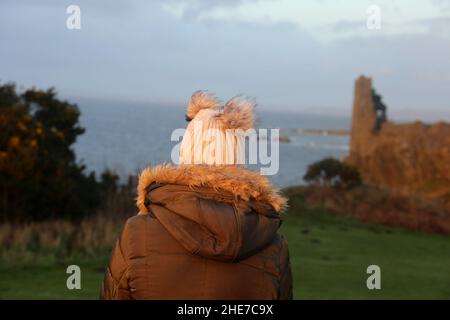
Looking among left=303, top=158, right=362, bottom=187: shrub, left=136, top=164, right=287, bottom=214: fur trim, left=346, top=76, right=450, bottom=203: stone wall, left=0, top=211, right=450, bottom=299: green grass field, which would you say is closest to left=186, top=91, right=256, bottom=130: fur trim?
left=136, top=164, right=287, bottom=214: fur trim

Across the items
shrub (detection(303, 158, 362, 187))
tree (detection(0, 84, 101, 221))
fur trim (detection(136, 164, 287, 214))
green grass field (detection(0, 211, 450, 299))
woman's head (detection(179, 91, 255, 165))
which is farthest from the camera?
shrub (detection(303, 158, 362, 187))

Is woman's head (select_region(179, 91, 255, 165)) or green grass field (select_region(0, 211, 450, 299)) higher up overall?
woman's head (select_region(179, 91, 255, 165))

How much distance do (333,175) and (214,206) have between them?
60.5 feet

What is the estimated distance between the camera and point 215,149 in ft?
11.5

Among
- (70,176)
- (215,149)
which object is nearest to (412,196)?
(70,176)

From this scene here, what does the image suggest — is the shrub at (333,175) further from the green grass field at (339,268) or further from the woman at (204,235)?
the woman at (204,235)

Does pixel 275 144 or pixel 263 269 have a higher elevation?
pixel 275 144

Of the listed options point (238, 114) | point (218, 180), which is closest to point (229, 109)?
point (238, 114)

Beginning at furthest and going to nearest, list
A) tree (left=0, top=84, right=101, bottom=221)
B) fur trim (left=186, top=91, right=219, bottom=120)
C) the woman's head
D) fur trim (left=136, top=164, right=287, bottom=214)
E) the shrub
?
the shrub → tree (left=0, top=84, right=101, bottom=221) → fur trim (left=186, top=91, right=219, bottom=120) → the woman's head → fur trim (left=136, top=164, right=287, bottom=214)

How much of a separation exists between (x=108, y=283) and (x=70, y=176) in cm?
1256

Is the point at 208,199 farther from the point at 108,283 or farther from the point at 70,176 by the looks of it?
the point at 70,176

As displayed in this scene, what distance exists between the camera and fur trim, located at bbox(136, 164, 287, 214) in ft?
11.1

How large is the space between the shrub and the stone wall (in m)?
4.01

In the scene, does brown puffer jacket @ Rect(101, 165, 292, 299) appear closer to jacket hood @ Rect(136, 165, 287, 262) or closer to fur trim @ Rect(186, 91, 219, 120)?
jacket hood @ Rect(136, 165, 287, 262)
